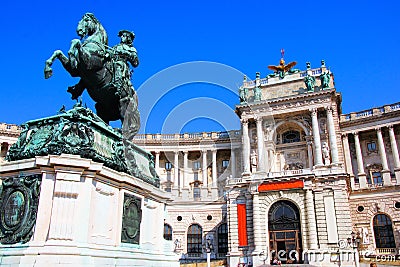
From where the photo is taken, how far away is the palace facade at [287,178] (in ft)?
121

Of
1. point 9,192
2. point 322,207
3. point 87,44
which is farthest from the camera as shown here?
point 322,207

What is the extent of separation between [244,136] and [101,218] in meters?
40.6

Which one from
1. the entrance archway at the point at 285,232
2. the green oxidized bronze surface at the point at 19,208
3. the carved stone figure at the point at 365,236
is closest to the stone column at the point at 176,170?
the entrance archway at the point at 285,232

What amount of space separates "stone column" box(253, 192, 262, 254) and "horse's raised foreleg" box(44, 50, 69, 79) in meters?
32.0

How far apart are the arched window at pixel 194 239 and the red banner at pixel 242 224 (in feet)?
30.2

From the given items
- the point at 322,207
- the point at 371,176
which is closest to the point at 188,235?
the point at 322,207

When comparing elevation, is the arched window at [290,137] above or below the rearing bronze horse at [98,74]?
above

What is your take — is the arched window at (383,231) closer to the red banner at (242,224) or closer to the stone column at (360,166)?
the stone column at (360,166)

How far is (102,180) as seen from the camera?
7.93m

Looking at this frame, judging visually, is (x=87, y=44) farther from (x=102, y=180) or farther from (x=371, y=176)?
(x=371, y=176)

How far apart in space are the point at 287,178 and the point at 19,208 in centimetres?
3323

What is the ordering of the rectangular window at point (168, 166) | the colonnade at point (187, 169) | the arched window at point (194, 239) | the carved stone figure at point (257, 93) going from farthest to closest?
the rectangular window at point (168, 166), the colonnade at point (187, 169), the carved stone figure at point (257, 93), the arched window at point (194, 239)

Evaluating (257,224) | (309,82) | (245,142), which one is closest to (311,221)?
(257,224)

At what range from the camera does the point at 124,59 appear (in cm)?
1016
